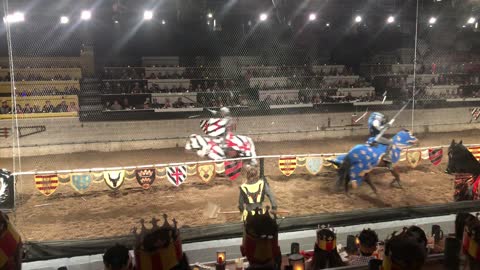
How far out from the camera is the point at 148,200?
24.9 feet

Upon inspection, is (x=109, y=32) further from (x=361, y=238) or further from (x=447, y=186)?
(x=361, y=238)

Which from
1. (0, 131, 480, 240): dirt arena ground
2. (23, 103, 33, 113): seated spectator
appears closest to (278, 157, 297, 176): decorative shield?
(0, 131, 480, 240): dirt arena ground

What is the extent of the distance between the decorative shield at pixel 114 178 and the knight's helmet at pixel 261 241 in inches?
210

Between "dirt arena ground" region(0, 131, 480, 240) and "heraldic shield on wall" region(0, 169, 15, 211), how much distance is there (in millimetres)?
239

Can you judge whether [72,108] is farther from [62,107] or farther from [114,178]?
[114,178]

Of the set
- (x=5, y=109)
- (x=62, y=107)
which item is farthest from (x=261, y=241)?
(x=5, y=109)

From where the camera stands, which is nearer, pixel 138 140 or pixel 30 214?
pixel 30 214

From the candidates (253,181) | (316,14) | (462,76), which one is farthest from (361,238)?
(462,76)

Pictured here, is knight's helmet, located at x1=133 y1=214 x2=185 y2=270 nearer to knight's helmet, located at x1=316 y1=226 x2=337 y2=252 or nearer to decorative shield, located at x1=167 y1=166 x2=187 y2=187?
knight's helmet, located at x1=316 y1=226 x2=337 y2=252

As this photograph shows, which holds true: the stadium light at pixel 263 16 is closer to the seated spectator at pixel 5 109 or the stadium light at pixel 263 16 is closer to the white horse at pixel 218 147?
the white horse at pixel 218 147

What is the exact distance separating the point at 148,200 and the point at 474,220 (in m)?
6.02

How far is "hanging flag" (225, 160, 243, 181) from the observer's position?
781 centimetres

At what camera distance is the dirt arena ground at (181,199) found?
6480 millimetres

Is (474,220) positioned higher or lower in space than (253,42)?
lower
